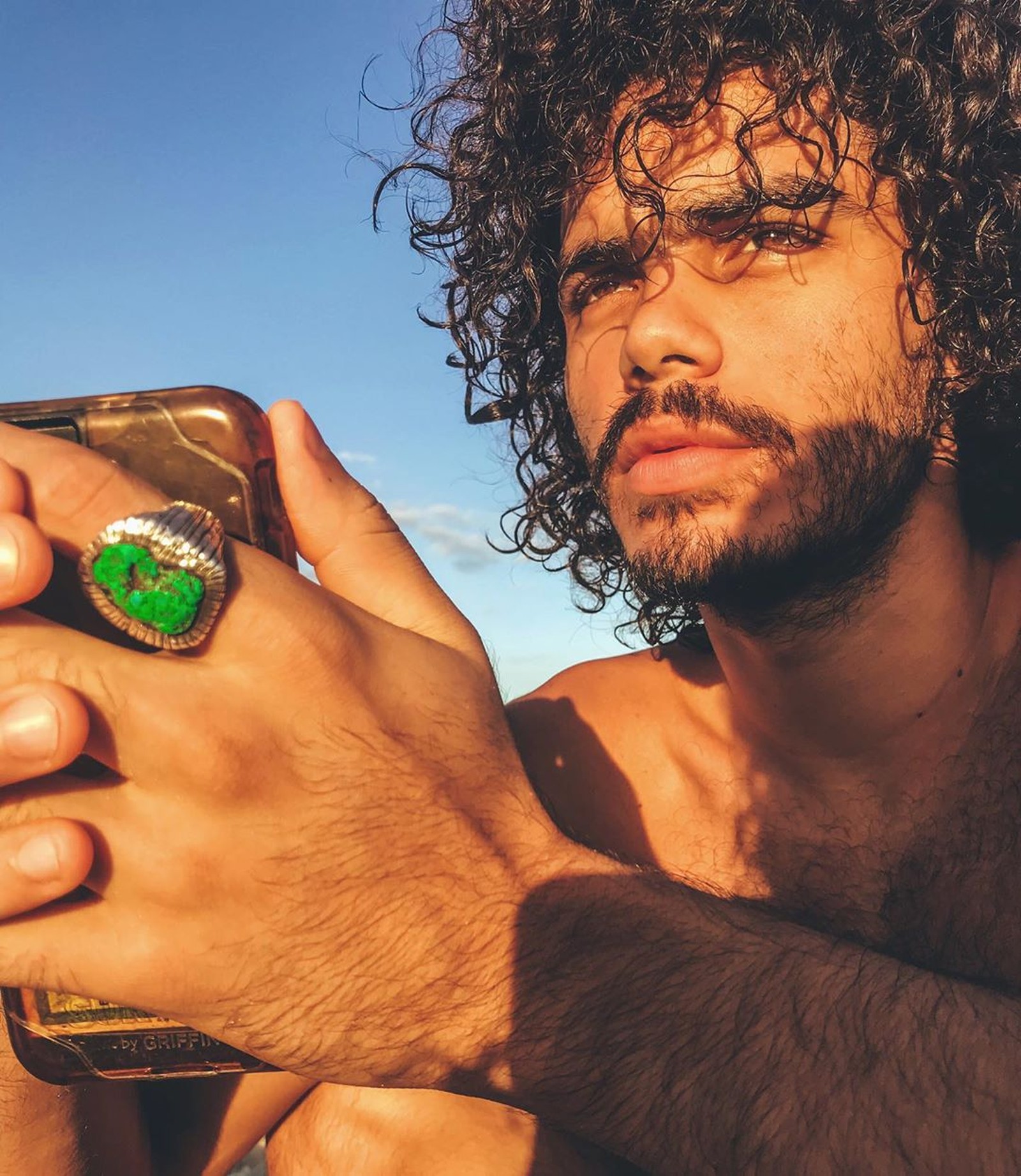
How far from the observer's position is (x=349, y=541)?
1553mm

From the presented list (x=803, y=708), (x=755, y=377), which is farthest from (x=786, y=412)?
(x=803, y=708)

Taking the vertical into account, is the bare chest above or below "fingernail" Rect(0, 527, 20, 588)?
below

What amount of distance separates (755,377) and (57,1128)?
256cm

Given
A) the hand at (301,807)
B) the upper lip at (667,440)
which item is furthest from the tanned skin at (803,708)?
the hand at (301,807)

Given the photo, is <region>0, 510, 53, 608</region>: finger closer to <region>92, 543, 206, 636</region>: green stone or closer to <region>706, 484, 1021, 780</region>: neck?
<region>92, 543, 206, 636</region>: green stone

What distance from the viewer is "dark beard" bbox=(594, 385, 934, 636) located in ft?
8.99

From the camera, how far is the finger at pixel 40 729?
1.19 meters

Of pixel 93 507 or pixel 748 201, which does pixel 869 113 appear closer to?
pixel 748 201

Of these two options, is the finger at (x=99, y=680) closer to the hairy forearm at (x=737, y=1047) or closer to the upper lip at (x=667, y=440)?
the hairy forearm at (x=737, y=1047)

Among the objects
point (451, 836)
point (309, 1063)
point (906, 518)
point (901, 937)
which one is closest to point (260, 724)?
point (451, 836)

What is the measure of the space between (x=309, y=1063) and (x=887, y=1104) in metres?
0.93

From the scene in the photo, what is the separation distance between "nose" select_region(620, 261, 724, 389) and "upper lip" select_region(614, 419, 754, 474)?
0.44 ft

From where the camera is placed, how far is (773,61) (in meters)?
3.20

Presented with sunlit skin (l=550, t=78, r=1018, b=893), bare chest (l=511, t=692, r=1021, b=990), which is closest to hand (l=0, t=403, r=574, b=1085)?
bare chest (l=511, t=692, r=1021, b=990)
